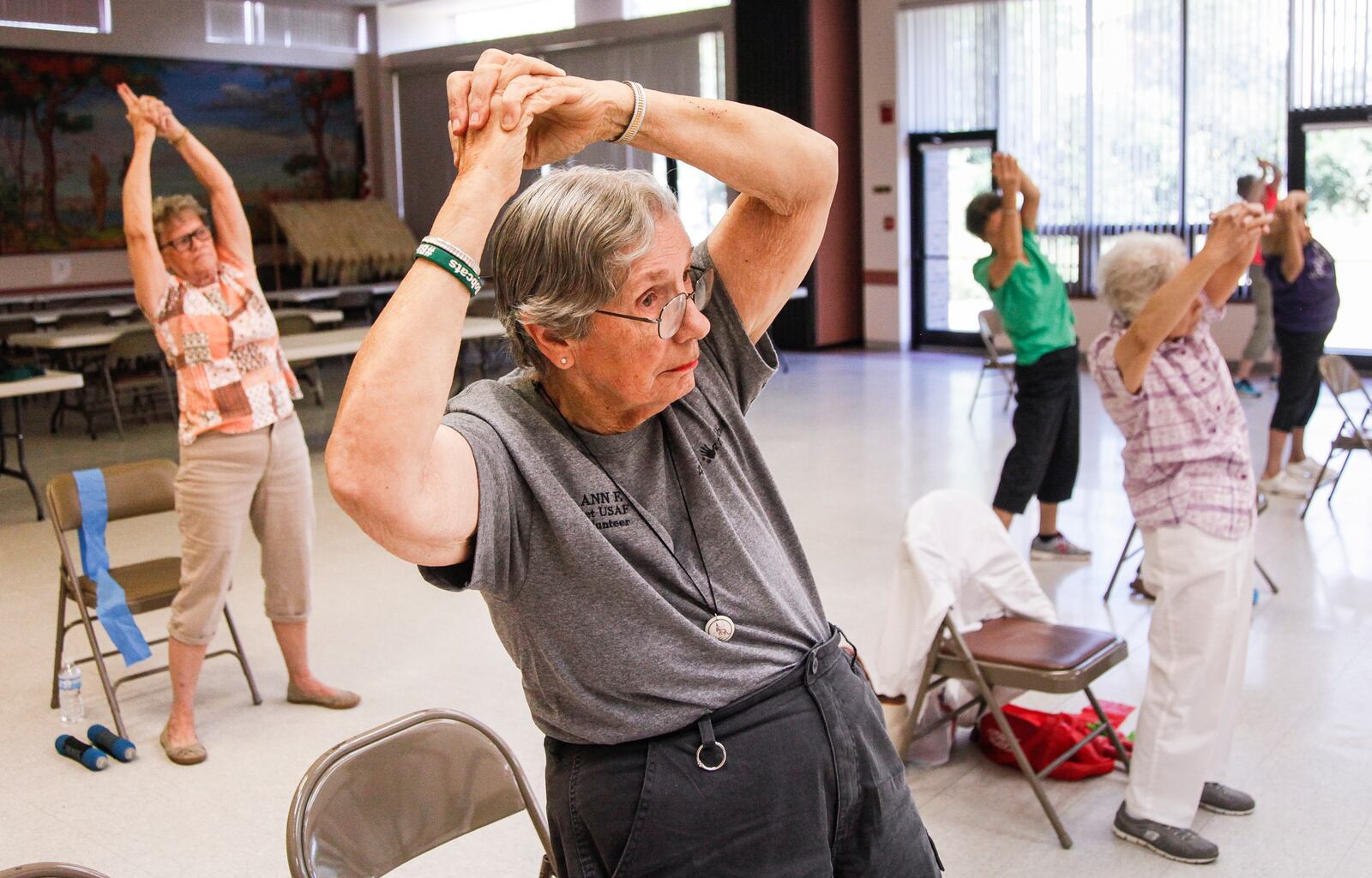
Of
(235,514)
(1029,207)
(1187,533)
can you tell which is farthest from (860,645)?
(1029,207)

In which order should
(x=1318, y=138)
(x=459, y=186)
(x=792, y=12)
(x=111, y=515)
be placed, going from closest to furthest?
(x=459, y=186), (x=111, y=515), (x=1318, y=138), (x=792, y=12)

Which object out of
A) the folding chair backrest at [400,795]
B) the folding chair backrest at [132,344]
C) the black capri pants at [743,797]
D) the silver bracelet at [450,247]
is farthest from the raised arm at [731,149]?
the folding chair backrest at [132,344]

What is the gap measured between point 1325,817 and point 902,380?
7.83 meters

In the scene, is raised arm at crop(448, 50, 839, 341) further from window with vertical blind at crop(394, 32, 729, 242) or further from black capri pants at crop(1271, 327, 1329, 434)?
window with vertical blind at crop(394, 32, 729, 242)

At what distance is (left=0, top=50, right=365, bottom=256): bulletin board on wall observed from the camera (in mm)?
13750

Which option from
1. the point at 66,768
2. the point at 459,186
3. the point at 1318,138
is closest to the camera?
the point at 459,186

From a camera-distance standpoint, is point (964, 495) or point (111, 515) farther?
point (111, 515)

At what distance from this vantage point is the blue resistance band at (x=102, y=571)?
159 inches

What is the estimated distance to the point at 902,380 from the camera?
11.0 metres

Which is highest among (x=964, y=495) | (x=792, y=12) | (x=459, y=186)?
(x=792, y=12)

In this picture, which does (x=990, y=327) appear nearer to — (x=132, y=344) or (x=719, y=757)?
(x=132, y=344)

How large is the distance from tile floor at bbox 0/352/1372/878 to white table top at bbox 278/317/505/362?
1365 mm

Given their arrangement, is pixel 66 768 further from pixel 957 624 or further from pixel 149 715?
pixel 957 624

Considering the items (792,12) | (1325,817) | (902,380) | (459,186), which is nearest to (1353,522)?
(1325,817)
